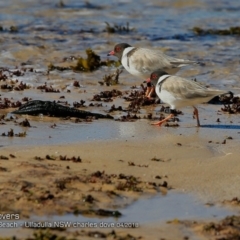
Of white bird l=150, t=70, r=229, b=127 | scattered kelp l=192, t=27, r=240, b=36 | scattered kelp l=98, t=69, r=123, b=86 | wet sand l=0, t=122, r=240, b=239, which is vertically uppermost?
scattered kelp l=192, t=27, r=240, b=36

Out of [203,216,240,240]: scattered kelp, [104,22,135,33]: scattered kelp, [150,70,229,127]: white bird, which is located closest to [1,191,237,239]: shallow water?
[203,216,240,240]: scattered kelp

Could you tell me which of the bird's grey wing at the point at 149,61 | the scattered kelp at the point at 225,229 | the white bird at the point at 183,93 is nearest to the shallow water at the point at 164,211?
the scattered kelp at the point at 225,229

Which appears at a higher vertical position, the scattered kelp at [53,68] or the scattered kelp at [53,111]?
the scattered kelp at [53,68]

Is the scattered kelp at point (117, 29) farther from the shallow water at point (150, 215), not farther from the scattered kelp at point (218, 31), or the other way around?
the shallow water at point (150, 215)

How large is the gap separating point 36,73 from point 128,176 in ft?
21.6

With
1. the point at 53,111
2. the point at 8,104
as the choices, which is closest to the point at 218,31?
the point at 8,104

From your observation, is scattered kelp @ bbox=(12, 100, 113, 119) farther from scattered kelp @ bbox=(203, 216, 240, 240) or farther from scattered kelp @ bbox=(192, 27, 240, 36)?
scattered kelp @ bbox=(192, 27, 240, 36)

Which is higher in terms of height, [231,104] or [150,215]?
[231,104]

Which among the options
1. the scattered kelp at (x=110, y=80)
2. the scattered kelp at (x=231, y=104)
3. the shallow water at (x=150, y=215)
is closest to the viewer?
the shallow water at (x=150, y=215)

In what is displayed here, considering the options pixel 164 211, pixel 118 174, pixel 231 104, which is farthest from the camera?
pixel 231 104

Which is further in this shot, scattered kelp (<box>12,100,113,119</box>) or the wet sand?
scattered kelp (<box>12,100,113,119</box>)

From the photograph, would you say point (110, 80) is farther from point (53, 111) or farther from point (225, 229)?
point (225, 229)

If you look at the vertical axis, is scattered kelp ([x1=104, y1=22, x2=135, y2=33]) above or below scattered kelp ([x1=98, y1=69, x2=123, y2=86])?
above

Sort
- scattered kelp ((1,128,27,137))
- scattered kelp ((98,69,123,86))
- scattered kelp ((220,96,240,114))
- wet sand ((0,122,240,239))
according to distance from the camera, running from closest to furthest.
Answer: wet sand ((0,122,240,239)), scattered kelp ((1,128,27,137)), scattered kelp ((220,96,240,114)), scattered kelp ((98,69,123,86))
